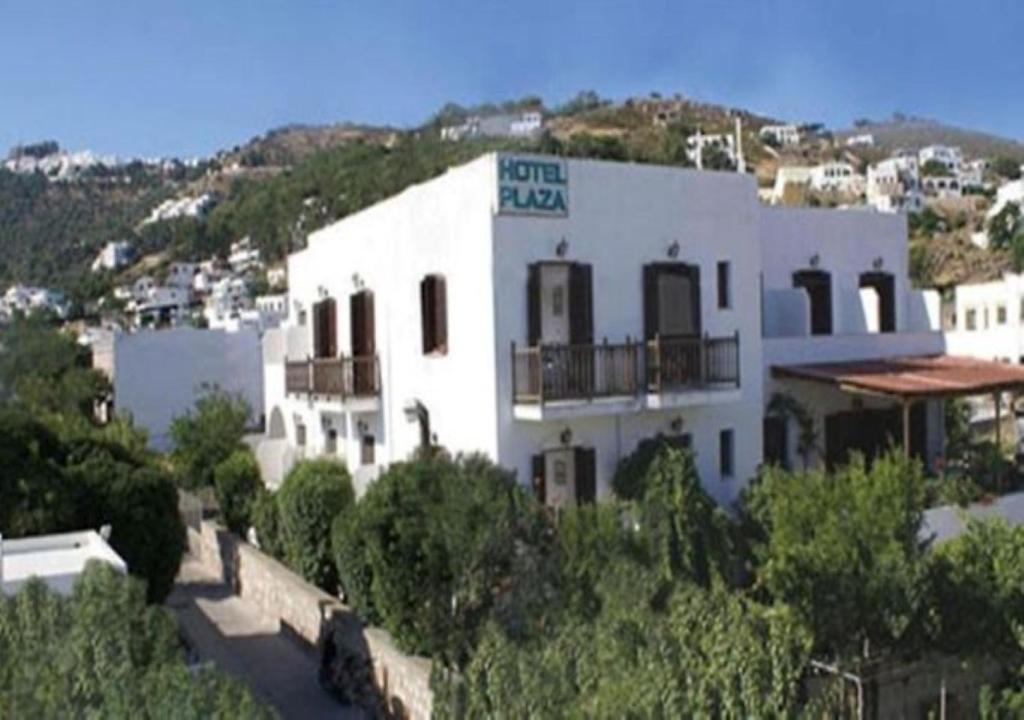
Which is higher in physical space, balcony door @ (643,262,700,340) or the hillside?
the hillside

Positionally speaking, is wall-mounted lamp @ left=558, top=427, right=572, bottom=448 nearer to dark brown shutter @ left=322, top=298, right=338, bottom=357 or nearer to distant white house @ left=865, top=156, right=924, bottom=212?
dark brown shutter @ left=322, top=298, right=338, bottom=357

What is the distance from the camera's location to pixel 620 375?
1741 cm

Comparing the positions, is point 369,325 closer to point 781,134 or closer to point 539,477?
point 539,477

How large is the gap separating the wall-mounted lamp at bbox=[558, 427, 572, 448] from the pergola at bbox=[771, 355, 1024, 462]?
495 cm

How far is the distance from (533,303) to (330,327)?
8190 mm

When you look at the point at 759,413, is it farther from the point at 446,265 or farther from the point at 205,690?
the point at 205,690

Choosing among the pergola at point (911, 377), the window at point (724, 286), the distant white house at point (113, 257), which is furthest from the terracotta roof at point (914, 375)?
the distant white house at point (113, 257)

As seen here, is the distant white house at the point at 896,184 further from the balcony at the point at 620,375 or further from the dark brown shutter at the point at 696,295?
the balcony at the point at 620,375

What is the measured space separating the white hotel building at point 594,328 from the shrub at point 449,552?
284 cm

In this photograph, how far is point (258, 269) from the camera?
121188 millimetres

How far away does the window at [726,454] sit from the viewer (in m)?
19.3

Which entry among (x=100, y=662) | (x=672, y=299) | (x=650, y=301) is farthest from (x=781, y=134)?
(x=100, y=662)

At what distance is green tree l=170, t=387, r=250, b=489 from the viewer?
85.5 feet

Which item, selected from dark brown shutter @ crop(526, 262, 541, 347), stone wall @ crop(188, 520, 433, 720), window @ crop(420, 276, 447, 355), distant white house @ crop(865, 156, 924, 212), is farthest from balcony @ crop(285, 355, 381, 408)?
distant white house @ crop(865, 156, 924, 212)
